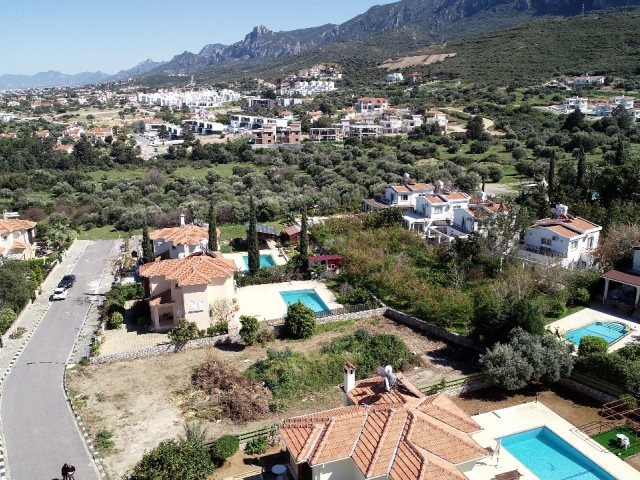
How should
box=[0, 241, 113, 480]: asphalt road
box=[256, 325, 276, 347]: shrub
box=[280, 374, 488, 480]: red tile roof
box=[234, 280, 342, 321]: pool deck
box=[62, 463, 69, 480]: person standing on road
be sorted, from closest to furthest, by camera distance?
box=[280, 374, 488, 480]: red tile roof → box=[62, 463, 69, 480]: person standing on road → box=[0, 241, 113, 480]: asphalt road → box=[256, 325, 276, 347]: shrub → box=[234, 280, 342, 321]: pool deck

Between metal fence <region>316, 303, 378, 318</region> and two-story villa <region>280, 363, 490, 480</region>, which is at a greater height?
two-story villa <region>280, 363, 490, 480</region>

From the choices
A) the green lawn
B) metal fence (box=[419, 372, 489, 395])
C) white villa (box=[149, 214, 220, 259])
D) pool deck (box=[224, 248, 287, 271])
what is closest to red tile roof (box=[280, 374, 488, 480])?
metal fence (box=[419, 372, 489, 395])

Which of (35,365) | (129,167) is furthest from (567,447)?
(129,167)

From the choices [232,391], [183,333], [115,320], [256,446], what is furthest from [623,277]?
[115,320]

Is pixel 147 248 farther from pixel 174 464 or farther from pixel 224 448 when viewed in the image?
pixel 174 464

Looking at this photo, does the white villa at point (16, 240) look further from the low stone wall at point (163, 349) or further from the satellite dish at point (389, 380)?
the satellite dish at point (389, 380)

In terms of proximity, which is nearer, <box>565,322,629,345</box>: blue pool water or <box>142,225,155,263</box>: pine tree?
<box>565,322,629,345</box>: blue pool water

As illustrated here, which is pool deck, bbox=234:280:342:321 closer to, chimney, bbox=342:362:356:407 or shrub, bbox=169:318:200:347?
shrub, bbox=169:318:200:347

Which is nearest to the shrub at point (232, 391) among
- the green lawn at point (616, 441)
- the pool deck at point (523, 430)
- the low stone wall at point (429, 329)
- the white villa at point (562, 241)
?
the pool deck at point (523, 430)
